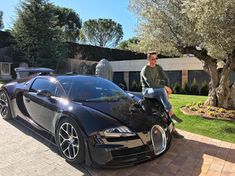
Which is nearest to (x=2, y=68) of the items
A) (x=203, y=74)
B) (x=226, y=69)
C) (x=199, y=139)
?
(x=203, y=74)

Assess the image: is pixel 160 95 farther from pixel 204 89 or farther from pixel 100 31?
pixel 100 31

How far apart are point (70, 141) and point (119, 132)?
0.72m

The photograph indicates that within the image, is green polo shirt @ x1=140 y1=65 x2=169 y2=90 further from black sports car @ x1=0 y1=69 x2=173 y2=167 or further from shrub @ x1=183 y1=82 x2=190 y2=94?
shrub @ x1=183 y1=82 x2=190 y2=94

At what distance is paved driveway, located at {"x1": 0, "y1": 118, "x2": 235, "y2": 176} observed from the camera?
12.0 ft

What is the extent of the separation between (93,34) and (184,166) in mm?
38067

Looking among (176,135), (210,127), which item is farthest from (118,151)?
(210,127)

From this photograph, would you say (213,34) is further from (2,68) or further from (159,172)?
(2,68)

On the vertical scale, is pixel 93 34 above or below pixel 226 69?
above

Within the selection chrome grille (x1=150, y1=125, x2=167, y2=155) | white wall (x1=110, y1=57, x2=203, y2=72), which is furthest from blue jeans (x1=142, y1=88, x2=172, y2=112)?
white wall (x1=110, y1=57, x2=203, y2=72)

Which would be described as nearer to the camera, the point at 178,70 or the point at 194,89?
the point at 194,89

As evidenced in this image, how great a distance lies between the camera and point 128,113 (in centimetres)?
400

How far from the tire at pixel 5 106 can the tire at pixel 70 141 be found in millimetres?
2092

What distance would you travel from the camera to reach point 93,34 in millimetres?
40719

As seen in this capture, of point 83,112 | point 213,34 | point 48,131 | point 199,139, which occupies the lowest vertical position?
point 199,139
